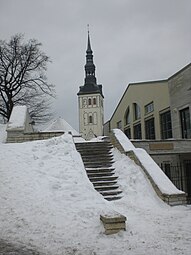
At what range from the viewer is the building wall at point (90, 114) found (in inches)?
3115

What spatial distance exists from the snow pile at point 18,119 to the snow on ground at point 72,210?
3240 mm

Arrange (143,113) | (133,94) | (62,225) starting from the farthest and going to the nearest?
(133,94)
(143,113)
(62,225)

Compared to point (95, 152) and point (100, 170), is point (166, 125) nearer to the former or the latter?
point (95, 152)

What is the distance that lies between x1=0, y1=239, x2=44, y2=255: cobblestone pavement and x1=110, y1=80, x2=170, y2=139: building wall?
19.4 m

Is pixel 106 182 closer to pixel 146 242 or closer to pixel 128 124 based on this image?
pixel 146 242

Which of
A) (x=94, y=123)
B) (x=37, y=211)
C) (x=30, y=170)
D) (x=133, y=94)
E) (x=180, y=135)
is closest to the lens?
(x=37, y=211)

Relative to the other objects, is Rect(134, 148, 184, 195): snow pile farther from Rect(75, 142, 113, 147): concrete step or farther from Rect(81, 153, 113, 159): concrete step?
Rect(75, 142, 113, 147): concrete step

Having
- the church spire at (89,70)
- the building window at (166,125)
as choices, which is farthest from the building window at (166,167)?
the church spire at (89,70)

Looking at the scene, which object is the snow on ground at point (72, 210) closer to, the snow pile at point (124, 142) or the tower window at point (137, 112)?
the snow pile at point (124, 142)

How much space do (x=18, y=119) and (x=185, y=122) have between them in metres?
11.8

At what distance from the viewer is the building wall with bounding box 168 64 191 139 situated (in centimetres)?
2025

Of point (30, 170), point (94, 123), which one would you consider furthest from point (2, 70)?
point (94, 123)

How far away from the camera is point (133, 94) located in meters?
30.3

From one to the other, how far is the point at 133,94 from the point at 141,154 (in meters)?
20.0
